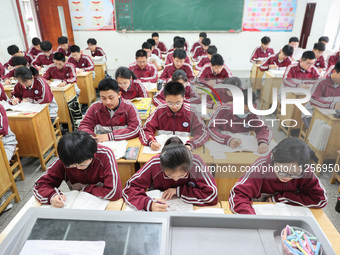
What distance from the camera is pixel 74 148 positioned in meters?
1.40

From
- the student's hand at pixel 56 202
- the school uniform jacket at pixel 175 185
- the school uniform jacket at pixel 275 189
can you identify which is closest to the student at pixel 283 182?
the school uniform jacket at pixel 275 189

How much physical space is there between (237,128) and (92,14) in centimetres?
611

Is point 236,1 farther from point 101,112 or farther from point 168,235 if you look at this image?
point 168,235

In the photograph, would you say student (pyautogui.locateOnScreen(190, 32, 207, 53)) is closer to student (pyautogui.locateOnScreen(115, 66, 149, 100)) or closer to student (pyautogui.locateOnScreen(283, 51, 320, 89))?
student (pyautogui.locateOnScreen(283, 51, 320, 89))

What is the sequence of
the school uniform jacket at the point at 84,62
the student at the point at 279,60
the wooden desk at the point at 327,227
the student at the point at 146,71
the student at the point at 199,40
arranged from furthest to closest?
the student at the point at 199,40
the school uniform jacket at the point at 84,62
the student at the point at 279,60
the student at the point at 146,71
the wooden desk at the point at 327,227

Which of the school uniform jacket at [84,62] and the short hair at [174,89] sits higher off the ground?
the short hair at [174,89]

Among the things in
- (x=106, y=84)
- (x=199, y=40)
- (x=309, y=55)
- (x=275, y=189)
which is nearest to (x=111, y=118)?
(x=106, y=84)

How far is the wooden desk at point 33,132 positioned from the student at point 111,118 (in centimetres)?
82

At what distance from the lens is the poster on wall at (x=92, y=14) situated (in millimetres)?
6750

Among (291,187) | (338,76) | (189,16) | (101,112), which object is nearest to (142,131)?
(101,112)

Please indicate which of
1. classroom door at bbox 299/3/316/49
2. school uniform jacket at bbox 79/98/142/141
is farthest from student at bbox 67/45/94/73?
classroom door at bbox 299/3/316/49

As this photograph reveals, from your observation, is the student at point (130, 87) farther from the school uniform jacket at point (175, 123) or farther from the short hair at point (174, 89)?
the short hair at point (174, 89)

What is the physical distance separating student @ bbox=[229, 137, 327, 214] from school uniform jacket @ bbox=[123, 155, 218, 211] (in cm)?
16

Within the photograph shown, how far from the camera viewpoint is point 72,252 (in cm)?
64
